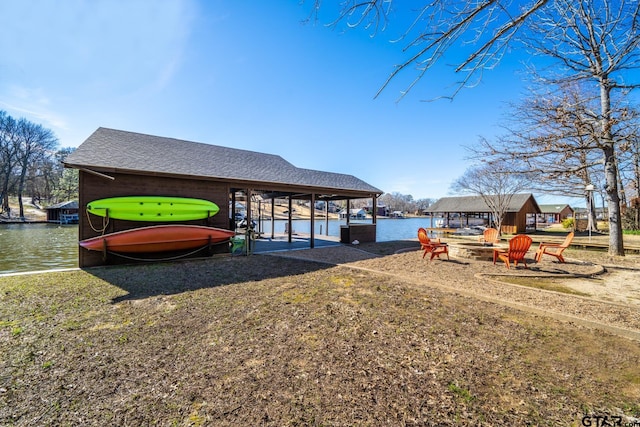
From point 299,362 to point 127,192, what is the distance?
25.6 feet

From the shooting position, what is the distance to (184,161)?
942 cm

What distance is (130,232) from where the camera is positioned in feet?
23.9

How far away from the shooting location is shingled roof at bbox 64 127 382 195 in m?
7.56

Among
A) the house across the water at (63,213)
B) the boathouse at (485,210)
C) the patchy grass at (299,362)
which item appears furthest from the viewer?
the house across the water at (63,213)

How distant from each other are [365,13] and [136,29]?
7400 millimetres

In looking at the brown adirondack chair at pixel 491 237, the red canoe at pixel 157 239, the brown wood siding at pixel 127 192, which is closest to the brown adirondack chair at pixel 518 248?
the brown adirondack chair at pixel 491 237

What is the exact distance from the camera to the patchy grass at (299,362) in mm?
1993

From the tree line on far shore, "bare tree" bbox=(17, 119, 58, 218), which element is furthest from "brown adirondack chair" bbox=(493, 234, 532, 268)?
"bare tree" bbox=(17, 119, 58, 218)

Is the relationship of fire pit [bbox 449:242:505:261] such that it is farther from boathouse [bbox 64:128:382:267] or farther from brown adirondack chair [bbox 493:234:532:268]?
boathouse [bbox 64:128:382:267]

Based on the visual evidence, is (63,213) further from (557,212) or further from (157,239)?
(557,212)

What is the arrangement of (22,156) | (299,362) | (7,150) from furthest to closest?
(22,156) < (7,150) < (299,362)

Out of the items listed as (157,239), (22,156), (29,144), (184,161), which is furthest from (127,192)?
(22,156)

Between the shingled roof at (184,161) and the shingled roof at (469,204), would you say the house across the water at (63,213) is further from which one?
the shingled roof at (469,204)

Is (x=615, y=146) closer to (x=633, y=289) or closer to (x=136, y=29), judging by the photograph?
(x=633, y=289)
